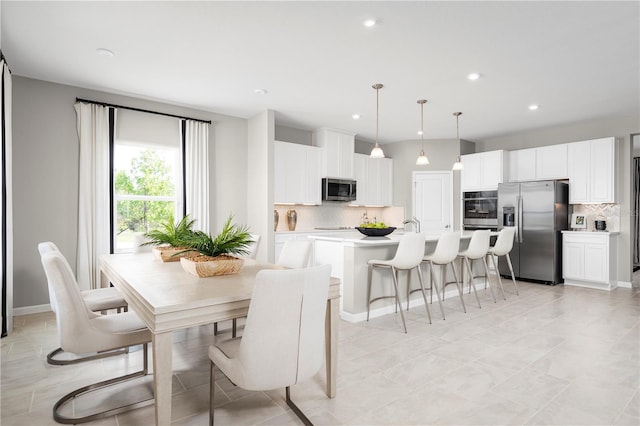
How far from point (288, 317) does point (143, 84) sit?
382 centimetres

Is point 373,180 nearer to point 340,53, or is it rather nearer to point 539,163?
point 539,163

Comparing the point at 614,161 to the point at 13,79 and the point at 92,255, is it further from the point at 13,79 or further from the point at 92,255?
the point at 13,79

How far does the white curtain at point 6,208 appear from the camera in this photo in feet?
10.9

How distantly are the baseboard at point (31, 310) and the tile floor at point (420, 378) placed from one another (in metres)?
0.18

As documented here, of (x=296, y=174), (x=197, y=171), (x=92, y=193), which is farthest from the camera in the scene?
(x=296, y=174)

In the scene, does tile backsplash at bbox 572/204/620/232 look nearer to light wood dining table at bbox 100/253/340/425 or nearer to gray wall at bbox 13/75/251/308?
light wood dining table at bbox 100/253/340/425

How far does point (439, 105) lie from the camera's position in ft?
16.5

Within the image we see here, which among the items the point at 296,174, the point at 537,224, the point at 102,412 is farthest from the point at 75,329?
the point at 537,224

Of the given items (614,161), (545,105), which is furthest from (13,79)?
(614,161)

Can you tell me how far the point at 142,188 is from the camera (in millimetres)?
4918

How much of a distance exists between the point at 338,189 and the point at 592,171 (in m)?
4.03

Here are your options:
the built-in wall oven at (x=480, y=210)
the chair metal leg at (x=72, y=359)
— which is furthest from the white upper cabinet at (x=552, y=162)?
the chair metal leg at (x=72, y=359)

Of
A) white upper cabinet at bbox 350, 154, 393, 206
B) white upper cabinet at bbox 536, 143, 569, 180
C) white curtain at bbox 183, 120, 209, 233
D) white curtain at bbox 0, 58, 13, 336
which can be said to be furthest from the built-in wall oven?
white curtain at bbox 0, 58, 13, 336

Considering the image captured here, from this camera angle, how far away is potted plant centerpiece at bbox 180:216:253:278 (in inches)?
91.4
